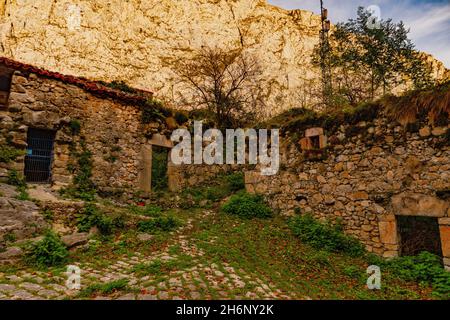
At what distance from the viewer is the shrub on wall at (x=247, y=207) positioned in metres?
8.33

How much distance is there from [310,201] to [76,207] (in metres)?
6.37

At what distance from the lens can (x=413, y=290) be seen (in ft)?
14.6

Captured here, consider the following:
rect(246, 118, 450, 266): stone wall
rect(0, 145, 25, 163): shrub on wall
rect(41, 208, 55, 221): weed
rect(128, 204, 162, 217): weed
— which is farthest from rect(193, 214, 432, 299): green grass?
rect(0, 145, 25, 163): shrub on wall

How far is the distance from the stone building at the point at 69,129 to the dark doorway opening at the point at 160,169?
679 millimetres

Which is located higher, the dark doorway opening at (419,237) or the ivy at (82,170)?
the ivy at (82,170)

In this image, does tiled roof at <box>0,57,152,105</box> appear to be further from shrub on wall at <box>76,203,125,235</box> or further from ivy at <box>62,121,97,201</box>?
shrub on wall at <box>76,203,125,235</box>

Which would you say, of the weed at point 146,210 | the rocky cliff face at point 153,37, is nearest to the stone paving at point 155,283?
the weed at point 146,210

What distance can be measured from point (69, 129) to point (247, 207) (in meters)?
6.21

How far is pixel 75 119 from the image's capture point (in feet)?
26.6

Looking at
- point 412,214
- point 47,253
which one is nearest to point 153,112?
point 47,253

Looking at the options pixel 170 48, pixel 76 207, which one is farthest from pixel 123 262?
pixel 170 48

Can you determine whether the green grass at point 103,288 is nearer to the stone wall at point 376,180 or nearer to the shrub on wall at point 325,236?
the shrub on wall at point 325,236

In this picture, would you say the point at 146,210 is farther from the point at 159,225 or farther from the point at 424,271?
the point at 424,271

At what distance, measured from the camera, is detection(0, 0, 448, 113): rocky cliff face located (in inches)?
955
